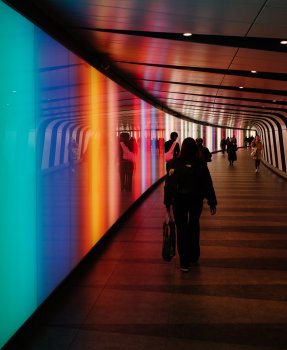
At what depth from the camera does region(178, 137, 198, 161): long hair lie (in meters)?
6.37

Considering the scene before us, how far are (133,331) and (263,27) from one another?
3.86 m

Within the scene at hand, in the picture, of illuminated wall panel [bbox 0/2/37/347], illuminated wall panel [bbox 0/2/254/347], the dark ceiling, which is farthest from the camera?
the dark ceiling

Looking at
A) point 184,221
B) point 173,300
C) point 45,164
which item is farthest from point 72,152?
point 173,300

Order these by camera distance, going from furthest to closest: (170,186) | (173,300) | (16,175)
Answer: (170,186), (173,300), (16,175)

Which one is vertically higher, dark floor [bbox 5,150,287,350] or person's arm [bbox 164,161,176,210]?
person's arm [bbox 164,161,176,210]

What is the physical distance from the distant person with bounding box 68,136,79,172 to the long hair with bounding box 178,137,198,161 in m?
1.48

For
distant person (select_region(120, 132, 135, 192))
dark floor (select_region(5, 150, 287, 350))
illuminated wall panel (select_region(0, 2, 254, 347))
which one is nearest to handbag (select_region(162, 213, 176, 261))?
dark floor (select_region(5, 150, 287, 350))

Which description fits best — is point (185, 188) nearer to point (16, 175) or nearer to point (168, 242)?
point (168, 242)

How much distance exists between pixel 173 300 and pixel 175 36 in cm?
357

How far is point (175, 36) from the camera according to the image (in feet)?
20.7

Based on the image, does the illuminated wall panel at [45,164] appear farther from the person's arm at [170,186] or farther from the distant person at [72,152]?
the person's arm at [170,186]

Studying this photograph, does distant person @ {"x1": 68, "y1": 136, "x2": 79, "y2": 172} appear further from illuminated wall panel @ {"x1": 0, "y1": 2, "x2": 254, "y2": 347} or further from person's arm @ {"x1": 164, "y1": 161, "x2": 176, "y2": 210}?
person's arm @ {"x1": 164, "y1": 161, "x2": 176, "y2": 210}

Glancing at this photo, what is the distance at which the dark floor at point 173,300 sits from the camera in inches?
169

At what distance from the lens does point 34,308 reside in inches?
178
